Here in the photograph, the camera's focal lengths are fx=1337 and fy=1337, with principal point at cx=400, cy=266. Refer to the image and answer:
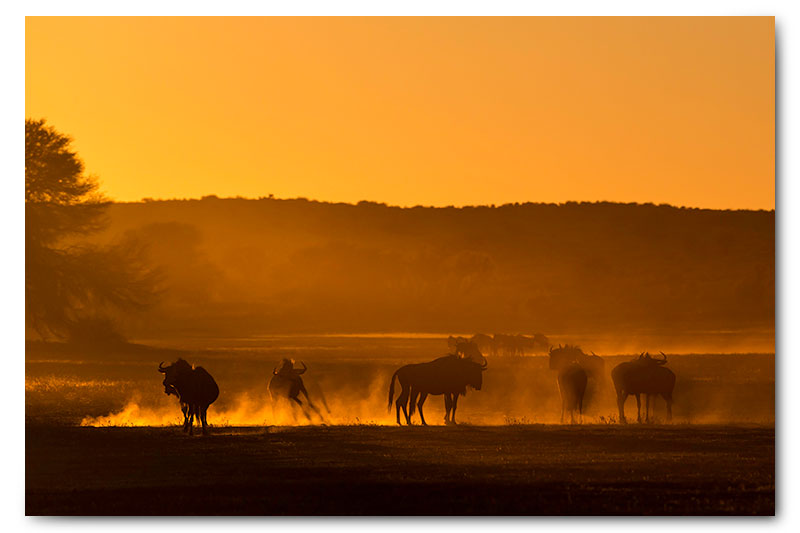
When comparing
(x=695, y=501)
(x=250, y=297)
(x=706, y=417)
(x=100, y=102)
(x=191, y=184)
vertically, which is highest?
(x=100, y=102)

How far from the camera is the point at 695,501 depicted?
9023 millimetres

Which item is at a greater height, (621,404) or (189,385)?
(189,385)

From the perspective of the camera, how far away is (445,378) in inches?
364

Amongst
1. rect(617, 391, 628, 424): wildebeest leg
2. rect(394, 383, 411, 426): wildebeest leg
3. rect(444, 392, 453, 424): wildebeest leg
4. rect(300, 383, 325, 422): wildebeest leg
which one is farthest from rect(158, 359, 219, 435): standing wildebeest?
rect(617, 391, 628, 424): wildebeest leg

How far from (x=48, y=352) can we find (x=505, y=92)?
12.0ft

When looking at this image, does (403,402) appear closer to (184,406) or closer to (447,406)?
(447,406)

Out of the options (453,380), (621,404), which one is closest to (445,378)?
(453,380)

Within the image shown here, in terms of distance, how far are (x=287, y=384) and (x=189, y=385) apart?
0.69 meters

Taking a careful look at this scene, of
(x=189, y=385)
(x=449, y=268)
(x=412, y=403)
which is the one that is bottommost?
(x=412, y=403)

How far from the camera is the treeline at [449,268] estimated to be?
9266 millimetres

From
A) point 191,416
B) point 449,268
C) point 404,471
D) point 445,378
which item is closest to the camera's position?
point 404,471

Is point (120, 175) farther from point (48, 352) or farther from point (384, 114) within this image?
point (384, 114)

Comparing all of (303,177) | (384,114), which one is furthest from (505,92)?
(303,177)

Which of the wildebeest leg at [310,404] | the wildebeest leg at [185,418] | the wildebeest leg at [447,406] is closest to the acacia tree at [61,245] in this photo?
the wildebeest leg at [185,418]
